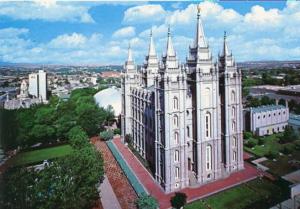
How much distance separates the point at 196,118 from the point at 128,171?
379 centimetres

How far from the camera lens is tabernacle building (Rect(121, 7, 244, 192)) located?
37.4ft

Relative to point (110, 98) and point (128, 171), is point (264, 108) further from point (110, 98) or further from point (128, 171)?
point (110, 98)

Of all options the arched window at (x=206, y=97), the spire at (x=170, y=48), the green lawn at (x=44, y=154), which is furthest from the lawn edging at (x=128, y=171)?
the spire at (x=170, y=48)

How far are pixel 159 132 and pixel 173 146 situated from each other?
0.80m

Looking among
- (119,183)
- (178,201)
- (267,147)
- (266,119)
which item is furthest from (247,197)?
(266,119)

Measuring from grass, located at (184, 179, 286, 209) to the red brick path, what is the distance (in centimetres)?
197

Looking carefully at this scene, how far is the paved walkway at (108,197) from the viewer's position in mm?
10302

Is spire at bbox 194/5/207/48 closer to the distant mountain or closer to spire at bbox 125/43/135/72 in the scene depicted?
the distant mountain

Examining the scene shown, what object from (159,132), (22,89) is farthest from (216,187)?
(22,89)

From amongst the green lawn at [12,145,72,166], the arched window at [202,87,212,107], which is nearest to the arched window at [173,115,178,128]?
the arched window at [202,87,212,107]

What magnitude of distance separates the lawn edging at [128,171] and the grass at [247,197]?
6.63ft

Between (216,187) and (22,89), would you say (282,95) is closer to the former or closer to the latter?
(216,187)

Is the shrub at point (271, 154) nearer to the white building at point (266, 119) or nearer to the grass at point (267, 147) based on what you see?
the grass at point (267, 147)

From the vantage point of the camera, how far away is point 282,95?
13922 mm
